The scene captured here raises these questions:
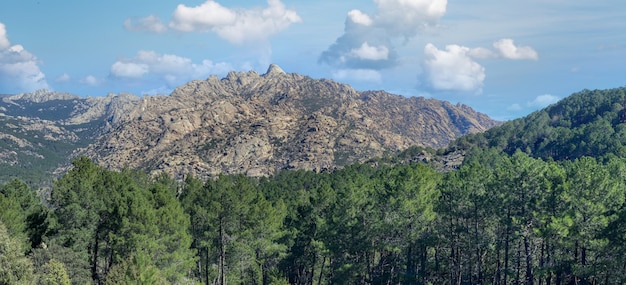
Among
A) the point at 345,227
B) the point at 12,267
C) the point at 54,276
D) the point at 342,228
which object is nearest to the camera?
the point at 12,267

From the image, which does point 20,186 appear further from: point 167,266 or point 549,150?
point 549,150

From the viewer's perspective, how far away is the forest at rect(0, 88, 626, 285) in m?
38.6

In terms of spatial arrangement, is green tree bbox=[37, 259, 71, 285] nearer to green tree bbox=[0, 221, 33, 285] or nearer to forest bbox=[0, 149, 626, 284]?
forest bbox=[0, 149, 626, 284]

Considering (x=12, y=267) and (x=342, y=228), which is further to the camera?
(x=342, y=228)

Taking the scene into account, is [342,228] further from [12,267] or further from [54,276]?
[12,267]

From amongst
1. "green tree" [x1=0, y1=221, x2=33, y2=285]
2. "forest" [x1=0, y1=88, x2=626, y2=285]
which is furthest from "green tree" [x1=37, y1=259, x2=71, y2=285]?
"green tree" [x1=0, y1=221, x2=33, y2=285]

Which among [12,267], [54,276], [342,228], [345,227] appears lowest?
[54,276]

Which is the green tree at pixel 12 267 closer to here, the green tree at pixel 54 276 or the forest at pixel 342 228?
the forest at pixel 342 228

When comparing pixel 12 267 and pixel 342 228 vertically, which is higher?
pixel 342 228

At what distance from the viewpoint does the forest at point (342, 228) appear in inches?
1519

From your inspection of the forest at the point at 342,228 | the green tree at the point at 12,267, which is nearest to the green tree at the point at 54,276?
the forest at the point at 342,228

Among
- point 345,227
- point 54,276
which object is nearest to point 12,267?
point 54,276

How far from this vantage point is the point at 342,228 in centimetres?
5300

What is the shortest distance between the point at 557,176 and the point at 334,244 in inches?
986
